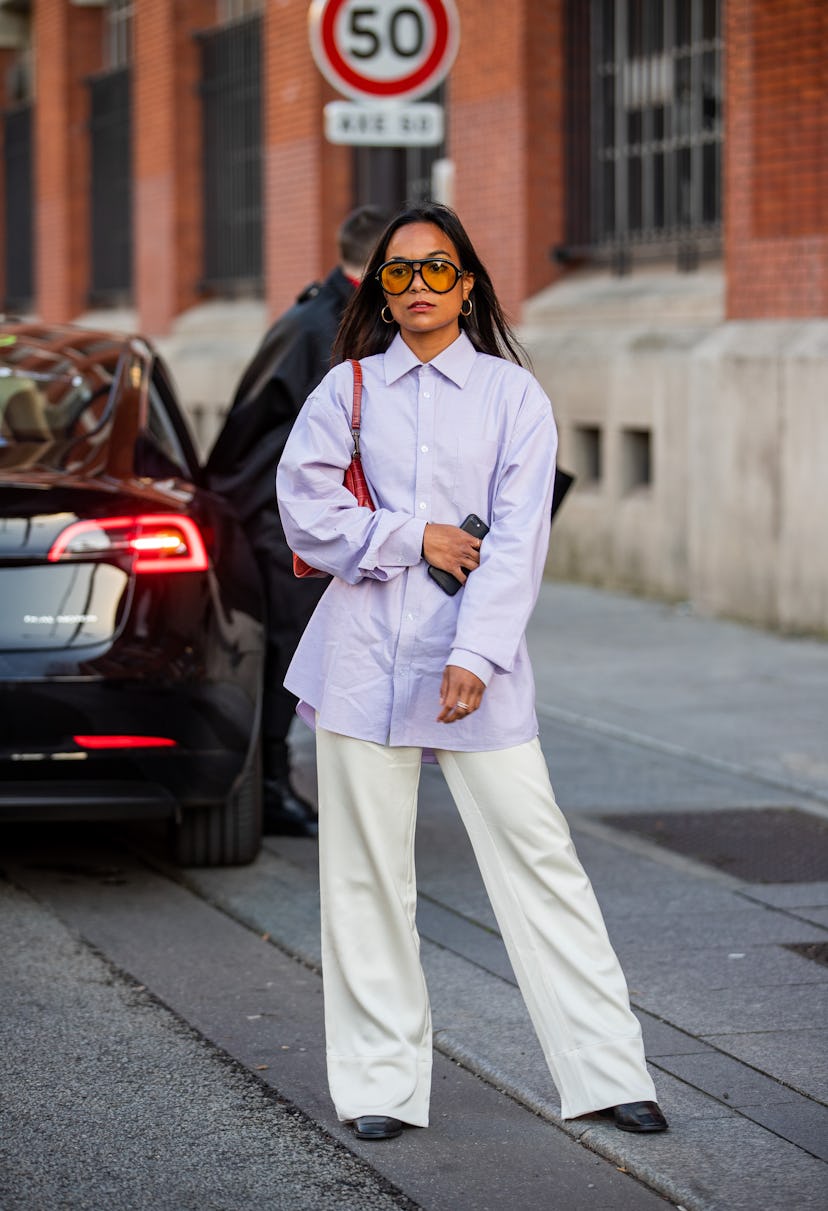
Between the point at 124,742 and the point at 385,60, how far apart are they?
4269 millimetres

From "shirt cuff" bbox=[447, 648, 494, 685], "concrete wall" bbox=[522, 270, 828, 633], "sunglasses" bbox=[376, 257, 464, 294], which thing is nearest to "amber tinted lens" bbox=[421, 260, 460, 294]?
"sunglasses" bbox=[376, 257, 464, 294]

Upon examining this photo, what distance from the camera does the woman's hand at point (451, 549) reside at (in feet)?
13.1

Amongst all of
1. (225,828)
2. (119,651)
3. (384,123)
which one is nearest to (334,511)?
(119,651)

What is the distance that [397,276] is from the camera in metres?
4.11

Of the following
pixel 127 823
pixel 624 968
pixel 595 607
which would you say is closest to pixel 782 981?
pixel 624 968

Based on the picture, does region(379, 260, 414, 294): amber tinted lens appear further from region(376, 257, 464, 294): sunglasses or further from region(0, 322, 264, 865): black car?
region(0, 322, 264, 865): black car

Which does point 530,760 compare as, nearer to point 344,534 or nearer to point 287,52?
point 344,534

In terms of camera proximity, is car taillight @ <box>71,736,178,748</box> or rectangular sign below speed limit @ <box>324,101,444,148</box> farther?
rectangular sign below speed limit @ <box>324,101,444,148</box>

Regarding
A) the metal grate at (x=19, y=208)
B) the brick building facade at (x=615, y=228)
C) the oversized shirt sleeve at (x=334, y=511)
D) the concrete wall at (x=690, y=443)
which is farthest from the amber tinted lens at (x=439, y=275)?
the metal grate at (x=19, y=208)

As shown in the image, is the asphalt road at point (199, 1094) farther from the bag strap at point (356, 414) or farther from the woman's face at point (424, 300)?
the woman's face at point (424, 300)

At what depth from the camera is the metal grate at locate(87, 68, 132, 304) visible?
23.0 meters

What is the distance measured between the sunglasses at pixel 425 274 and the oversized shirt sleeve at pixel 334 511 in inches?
7.4

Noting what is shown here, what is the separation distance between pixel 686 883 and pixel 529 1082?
72.5 inches

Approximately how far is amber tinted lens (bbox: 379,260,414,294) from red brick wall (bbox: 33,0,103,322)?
20924 mm
